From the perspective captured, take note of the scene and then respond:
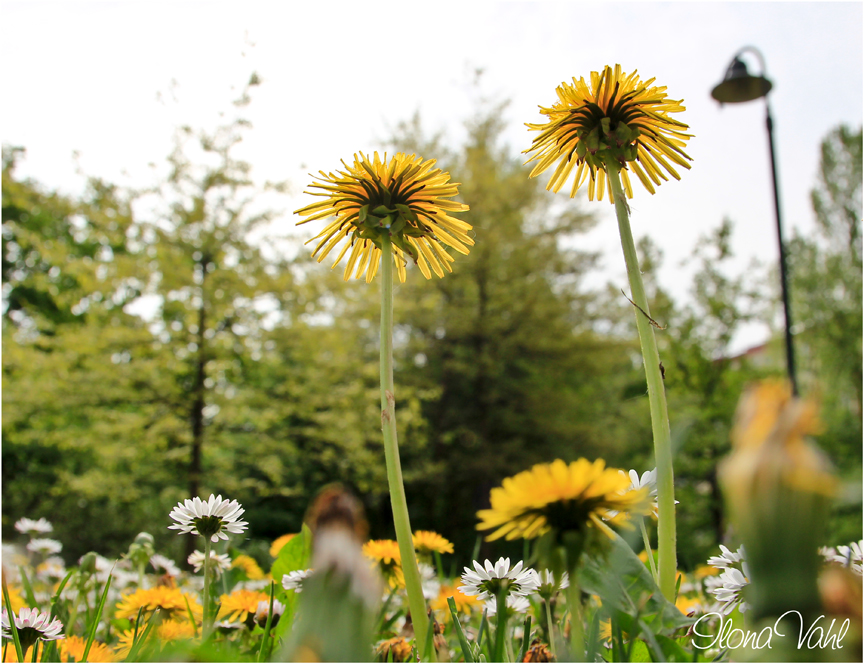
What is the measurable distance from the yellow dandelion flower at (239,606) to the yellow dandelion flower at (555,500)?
32.9 inches

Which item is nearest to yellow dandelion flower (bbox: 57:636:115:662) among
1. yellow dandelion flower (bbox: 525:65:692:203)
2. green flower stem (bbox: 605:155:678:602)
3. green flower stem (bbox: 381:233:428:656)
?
green flower stem (bbox: 381:233:428:656)

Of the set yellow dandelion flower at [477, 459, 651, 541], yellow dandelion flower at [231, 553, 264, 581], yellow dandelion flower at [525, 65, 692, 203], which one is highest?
yellow dandelion flower at [525, 65, 692, 203]

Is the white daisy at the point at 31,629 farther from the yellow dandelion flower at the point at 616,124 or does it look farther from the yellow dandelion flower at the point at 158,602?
the yellow dandelion flower at the point at 616,124

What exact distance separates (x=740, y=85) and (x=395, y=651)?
6.01 m

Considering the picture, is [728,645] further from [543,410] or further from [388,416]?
[543,410]

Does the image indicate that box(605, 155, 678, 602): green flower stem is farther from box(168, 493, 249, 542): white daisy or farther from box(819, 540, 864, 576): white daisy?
box(168, 493, 249, 542): white daisy

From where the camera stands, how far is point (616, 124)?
0.96 meters

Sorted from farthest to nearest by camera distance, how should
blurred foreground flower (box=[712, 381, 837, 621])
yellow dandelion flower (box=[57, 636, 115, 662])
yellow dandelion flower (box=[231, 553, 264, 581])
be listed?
yellow dandelion flower (box=[231, 553, 264, 581]) → yellow dandelion flower (box=[57, 636, 115, 662]) → blurred foreground flower (box=[712, 381, 837, 621])

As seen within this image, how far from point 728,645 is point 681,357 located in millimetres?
11235

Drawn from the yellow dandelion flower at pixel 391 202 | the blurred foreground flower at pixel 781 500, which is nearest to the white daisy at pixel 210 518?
the yellow dandelion flower at pixel 391 202

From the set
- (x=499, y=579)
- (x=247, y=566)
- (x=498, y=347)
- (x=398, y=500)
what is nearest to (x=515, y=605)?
(x=499, y=579)

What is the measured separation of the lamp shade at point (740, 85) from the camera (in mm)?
5312

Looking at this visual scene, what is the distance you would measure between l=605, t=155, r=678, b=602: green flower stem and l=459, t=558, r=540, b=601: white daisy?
0.70 feet

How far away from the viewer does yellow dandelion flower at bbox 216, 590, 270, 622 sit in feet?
3.79
